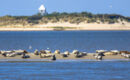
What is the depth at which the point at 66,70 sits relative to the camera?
25500 mm

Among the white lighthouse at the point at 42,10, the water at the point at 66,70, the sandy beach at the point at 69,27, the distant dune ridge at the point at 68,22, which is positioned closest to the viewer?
the water at the point at 66,70

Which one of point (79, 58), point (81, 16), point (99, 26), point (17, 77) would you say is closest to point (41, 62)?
point (79, 58)

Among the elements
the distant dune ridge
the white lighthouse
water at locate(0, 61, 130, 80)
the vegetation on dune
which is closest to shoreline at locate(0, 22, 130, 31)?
the distant dune ridge

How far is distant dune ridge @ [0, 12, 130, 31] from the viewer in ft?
514

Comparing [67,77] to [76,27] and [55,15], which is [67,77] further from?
[55,15]

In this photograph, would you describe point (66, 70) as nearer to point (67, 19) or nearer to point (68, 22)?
point (68, 22)

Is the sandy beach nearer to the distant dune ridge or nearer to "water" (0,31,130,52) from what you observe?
the distant dune ridge

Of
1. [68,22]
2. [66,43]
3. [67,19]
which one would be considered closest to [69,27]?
[68,22]

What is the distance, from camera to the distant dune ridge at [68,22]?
15675 cm

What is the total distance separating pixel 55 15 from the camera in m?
179

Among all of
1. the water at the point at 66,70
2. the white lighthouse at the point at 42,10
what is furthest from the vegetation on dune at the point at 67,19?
the water at the point at 66,70

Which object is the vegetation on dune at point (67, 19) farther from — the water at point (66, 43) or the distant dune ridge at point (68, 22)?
the water at point (66, 43)

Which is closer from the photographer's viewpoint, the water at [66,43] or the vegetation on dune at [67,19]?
the water at [66,43]

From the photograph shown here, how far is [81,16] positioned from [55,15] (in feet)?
37.8
